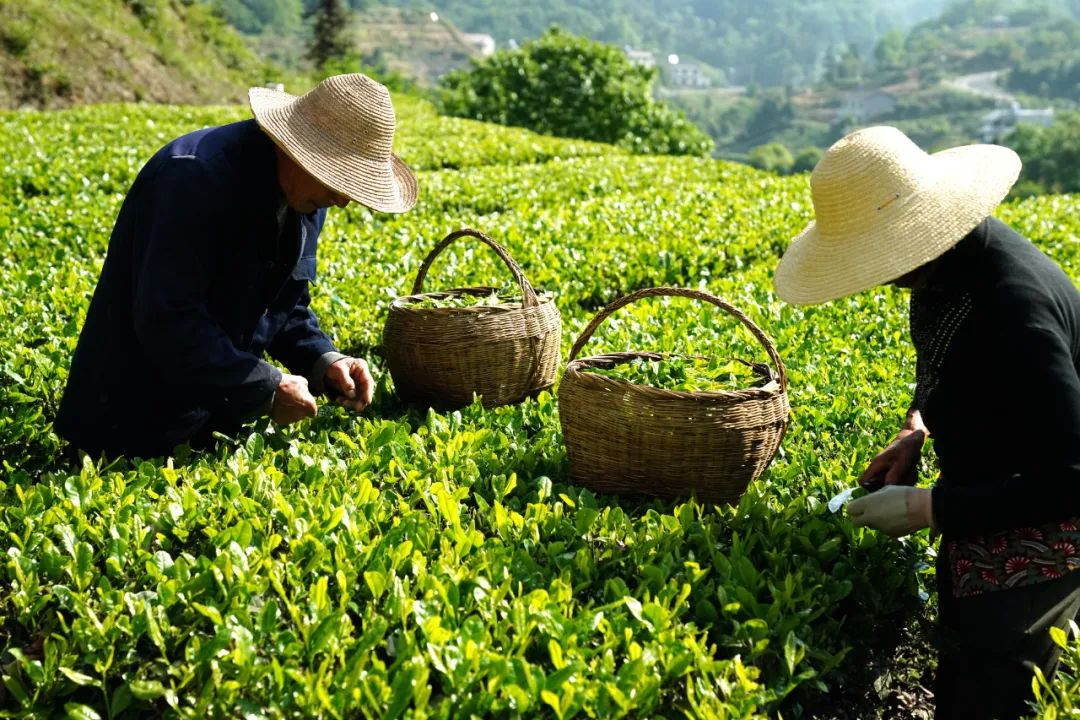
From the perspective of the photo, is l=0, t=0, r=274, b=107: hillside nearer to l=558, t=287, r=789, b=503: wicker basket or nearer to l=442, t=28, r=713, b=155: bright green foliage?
l=442, t=28, r=713, b=155: bright green foliage

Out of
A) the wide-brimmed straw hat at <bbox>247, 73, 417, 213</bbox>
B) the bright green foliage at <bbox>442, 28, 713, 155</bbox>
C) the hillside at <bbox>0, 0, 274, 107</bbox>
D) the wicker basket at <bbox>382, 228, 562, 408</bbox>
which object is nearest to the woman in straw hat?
the wicker basket at <bbox>382, 228, 562, 408</bbox>

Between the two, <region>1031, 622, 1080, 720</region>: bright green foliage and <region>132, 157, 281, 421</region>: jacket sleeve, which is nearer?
<region>1031, 622, 1080, 720</region>: bright green foliage

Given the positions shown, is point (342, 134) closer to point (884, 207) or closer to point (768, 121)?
point (884, 207)

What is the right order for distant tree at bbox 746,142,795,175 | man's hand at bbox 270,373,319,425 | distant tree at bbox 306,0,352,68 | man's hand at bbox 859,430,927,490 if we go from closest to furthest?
1. man's hand at bbox 859,430,927,490
2. man's hand at bbox 270,373,319,425
3. distant tree at bbox 306,0,352,68
4. distant tree at bbox 746,142,795,175

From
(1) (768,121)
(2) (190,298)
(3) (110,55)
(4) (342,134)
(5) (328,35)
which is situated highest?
(4) (342,134)

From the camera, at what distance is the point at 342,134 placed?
116 inches

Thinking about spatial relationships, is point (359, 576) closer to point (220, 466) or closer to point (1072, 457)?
point (220, 466)

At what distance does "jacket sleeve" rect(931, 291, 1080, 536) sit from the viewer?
2.14m

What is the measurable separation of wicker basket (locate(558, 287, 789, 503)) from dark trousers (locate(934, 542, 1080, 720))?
69cm

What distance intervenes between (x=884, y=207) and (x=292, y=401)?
6.02 feet

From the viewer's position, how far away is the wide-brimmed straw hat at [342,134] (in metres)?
2.84

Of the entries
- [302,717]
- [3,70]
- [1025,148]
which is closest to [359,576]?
[302,717]

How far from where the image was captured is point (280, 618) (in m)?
2.20

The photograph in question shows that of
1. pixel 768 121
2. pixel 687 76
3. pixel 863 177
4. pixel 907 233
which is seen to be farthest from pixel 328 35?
pixel 687 76
